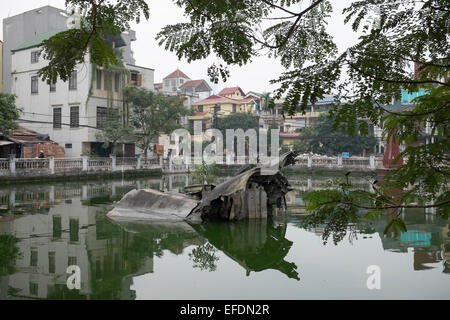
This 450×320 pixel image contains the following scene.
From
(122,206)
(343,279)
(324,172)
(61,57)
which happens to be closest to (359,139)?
(324,172)

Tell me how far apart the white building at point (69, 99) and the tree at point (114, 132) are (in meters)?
0.61

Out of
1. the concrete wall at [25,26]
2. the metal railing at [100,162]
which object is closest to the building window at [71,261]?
the metal railing at [100,162]

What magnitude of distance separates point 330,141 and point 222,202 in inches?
1040

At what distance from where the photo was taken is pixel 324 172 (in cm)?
2911

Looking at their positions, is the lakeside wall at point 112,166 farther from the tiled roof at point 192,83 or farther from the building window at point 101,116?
the tiled roof at point 192,83

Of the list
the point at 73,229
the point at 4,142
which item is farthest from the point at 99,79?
the point at 73,229

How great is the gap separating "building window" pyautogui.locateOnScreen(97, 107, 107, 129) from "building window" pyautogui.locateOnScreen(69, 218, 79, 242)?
18.2 meters

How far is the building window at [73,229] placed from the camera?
7.64m

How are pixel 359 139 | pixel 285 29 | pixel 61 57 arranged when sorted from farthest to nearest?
pixel 359 139 < pixel 285 29 < pixel 61 57

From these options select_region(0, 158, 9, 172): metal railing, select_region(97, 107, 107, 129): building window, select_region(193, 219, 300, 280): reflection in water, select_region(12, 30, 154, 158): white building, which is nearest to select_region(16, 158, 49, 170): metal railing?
select_region(0, 158, 9, 172): metal railing

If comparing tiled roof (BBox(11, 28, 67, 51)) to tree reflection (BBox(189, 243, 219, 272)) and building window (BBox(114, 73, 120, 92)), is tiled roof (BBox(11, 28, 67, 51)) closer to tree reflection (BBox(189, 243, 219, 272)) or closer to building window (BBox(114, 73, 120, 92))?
building window (BBox(114, 73, 120, 92))

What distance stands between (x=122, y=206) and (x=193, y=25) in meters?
7.28

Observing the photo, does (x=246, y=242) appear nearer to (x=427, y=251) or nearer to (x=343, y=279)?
(x=343, y=279)

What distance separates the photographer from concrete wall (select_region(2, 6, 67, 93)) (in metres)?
28.7
